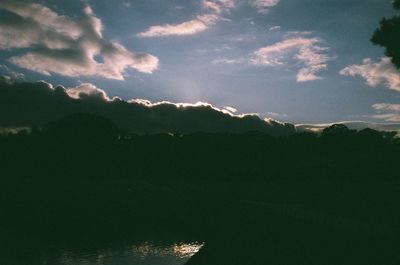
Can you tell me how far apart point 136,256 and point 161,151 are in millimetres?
96219

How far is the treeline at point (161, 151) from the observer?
99.8 meters

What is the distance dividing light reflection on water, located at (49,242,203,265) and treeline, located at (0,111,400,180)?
50907mm

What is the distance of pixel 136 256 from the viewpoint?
105 feet

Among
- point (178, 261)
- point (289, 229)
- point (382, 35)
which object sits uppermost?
point (382, 35)

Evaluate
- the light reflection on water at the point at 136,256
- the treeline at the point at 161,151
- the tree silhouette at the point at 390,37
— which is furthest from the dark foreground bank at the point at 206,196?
the tree silhouette at the point at 390,37

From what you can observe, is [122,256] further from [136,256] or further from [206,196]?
[206,196]

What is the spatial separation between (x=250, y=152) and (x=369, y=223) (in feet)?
305

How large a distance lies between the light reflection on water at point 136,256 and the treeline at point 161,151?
5091cm

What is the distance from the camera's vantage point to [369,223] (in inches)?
979

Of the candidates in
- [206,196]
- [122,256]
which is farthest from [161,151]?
[122,256]

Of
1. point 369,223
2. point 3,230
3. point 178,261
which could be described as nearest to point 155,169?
point 3,230

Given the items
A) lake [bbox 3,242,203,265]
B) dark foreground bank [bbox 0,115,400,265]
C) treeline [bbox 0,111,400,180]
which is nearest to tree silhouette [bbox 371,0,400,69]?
dark foreground bank [bbox 0,115,400,265]

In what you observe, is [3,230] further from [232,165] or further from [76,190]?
[232,165]

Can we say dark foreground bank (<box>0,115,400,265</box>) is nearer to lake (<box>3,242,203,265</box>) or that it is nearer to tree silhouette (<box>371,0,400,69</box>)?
lake (<box>3,242,203,265</box>)
